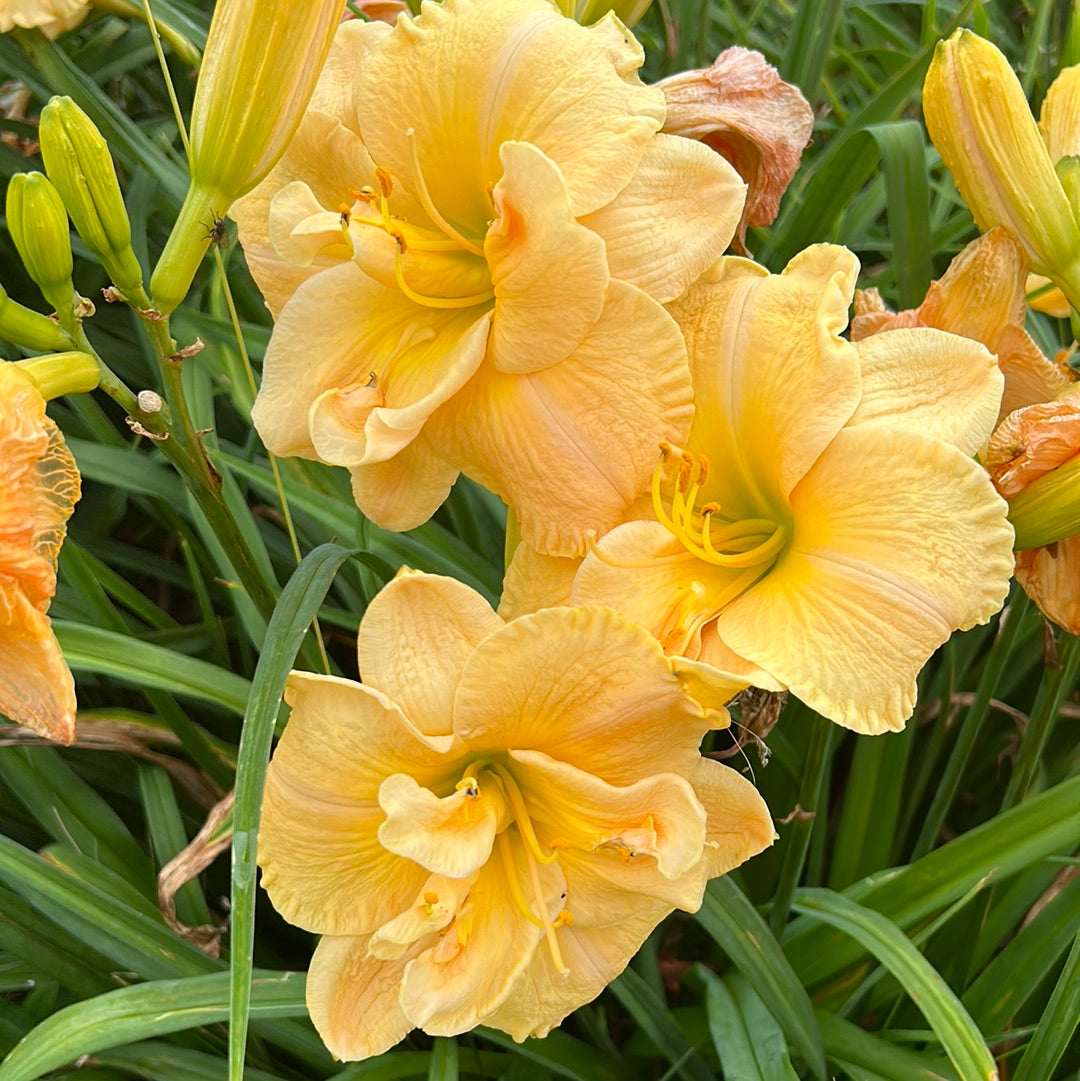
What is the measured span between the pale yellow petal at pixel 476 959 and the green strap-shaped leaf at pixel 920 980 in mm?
250

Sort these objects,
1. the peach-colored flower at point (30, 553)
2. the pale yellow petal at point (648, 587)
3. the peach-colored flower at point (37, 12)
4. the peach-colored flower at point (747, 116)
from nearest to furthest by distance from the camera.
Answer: the peach-colored flower at point (30, 553) → the pale yellow petal at point (648, 587) → the peach-colored flower at point (747, 116) → the peach-colored flower at point (37, 12)

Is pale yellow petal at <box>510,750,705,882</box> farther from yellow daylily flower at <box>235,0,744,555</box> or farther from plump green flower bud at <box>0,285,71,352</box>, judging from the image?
plump green flower bud at <box>0,285,71,352</box>

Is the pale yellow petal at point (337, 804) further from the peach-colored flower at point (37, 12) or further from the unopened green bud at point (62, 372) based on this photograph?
the peach-colored flower at point (37, 12)

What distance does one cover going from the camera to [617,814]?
0.64m

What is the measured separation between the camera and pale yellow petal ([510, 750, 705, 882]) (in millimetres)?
605

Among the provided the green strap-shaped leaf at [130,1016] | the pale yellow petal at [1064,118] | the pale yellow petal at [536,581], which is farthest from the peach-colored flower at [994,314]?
the green strap-shaped leaf at [130,1016]

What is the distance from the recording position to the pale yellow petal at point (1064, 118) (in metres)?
0.81

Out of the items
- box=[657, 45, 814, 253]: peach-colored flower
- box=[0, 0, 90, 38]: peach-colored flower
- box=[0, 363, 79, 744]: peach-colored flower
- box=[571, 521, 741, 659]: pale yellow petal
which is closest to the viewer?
box=[0, 363, 79, 744]: peach-colored flower

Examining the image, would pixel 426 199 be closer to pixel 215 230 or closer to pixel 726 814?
pixel 215 230

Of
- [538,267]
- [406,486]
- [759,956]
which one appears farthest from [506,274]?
[759,956]

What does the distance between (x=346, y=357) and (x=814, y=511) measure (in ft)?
1.00

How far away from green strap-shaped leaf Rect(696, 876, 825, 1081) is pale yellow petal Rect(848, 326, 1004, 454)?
36 centimetres

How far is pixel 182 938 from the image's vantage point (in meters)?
0.87

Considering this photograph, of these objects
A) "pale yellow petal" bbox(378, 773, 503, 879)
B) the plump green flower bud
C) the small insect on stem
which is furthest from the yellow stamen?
"pale yellow petal" bbox(378, 773, 503, 879)
